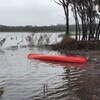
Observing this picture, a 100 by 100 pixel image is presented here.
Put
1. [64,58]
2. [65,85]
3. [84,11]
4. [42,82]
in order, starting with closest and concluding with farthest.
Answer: [65,85] < [42,82] < [64,58] < [84,11]

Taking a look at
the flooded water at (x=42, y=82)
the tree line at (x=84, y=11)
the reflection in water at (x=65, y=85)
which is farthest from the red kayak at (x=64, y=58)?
the tree line at (x=84, y=11)

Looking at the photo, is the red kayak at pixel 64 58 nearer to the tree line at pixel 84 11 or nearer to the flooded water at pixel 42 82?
the flooded water at pixel 42 82

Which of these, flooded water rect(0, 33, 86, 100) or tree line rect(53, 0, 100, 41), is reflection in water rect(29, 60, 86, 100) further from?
tree line rect(53, 0, 100, 41)

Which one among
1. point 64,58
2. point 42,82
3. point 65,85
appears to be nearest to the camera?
point 65,85

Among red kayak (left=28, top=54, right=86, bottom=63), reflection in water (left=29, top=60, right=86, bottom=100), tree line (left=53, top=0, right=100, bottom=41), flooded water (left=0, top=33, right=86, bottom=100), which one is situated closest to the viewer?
reflection in water (left=29, top=60, right=86, bottom=100)

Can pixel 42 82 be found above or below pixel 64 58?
below

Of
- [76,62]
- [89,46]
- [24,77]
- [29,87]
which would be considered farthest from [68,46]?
[29,87]

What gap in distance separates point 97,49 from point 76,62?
8923 millimetres

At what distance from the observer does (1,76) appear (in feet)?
50.4

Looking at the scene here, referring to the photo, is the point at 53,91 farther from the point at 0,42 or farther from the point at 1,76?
the point at 0,42

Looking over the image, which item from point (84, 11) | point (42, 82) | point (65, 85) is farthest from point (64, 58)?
point (84, 11)

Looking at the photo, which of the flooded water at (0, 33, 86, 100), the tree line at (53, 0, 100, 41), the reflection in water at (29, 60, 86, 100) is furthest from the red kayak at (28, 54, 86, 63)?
the tree line at (53, 0, 100, 41)

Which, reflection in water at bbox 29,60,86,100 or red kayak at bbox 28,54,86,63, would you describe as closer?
reflection in water at bbox 29,60,86,100

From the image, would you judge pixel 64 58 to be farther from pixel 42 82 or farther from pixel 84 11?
pixel 84 11
